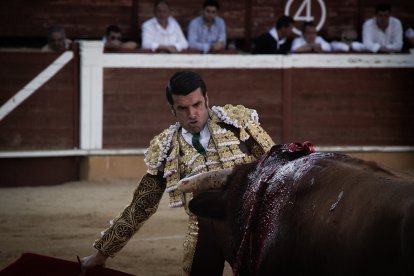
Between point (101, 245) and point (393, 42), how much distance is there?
21.1ft

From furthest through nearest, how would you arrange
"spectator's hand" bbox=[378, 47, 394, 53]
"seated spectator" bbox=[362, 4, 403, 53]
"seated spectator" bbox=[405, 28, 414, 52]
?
"seated spectator" bbox=[405, 28, 414, 52] < "seated spectator" bbox=[362, 4, 403, 53] < "spectator's hand" bbox=[378, 47, 394, 53]

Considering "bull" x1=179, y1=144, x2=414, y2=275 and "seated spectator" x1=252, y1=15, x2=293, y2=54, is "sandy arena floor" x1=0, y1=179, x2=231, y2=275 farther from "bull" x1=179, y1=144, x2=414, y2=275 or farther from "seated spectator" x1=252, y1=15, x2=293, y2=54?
"bull" x1=179, y1=144, x2=414, y2=275

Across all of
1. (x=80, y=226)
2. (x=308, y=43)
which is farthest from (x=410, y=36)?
(x=80, y=226)

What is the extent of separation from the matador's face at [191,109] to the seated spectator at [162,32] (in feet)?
16.9

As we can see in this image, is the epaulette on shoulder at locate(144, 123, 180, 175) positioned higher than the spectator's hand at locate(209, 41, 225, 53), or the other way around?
the spectator's hand at locate(209, 41, 225, 53)

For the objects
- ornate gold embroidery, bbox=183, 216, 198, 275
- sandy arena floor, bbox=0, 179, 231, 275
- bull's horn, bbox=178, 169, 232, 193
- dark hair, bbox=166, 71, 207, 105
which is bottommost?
sandy arena floor, bbox=0, 179, 231, 275

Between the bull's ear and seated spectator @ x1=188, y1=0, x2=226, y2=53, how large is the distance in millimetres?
5870

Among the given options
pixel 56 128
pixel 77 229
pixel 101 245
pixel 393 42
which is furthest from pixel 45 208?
pixel 393 42

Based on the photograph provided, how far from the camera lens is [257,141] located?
130 inches

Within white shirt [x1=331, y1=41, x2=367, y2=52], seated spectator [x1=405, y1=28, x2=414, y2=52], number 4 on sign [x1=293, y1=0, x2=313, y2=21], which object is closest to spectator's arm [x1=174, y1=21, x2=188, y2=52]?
white shirt [x1=331, y1=41, x2=367, y2=52]

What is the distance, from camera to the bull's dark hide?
7.00ft

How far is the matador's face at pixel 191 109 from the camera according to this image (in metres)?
3.26

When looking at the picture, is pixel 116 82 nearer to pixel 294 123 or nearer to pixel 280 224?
pixel 294 123

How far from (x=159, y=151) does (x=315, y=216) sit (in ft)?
3.56
